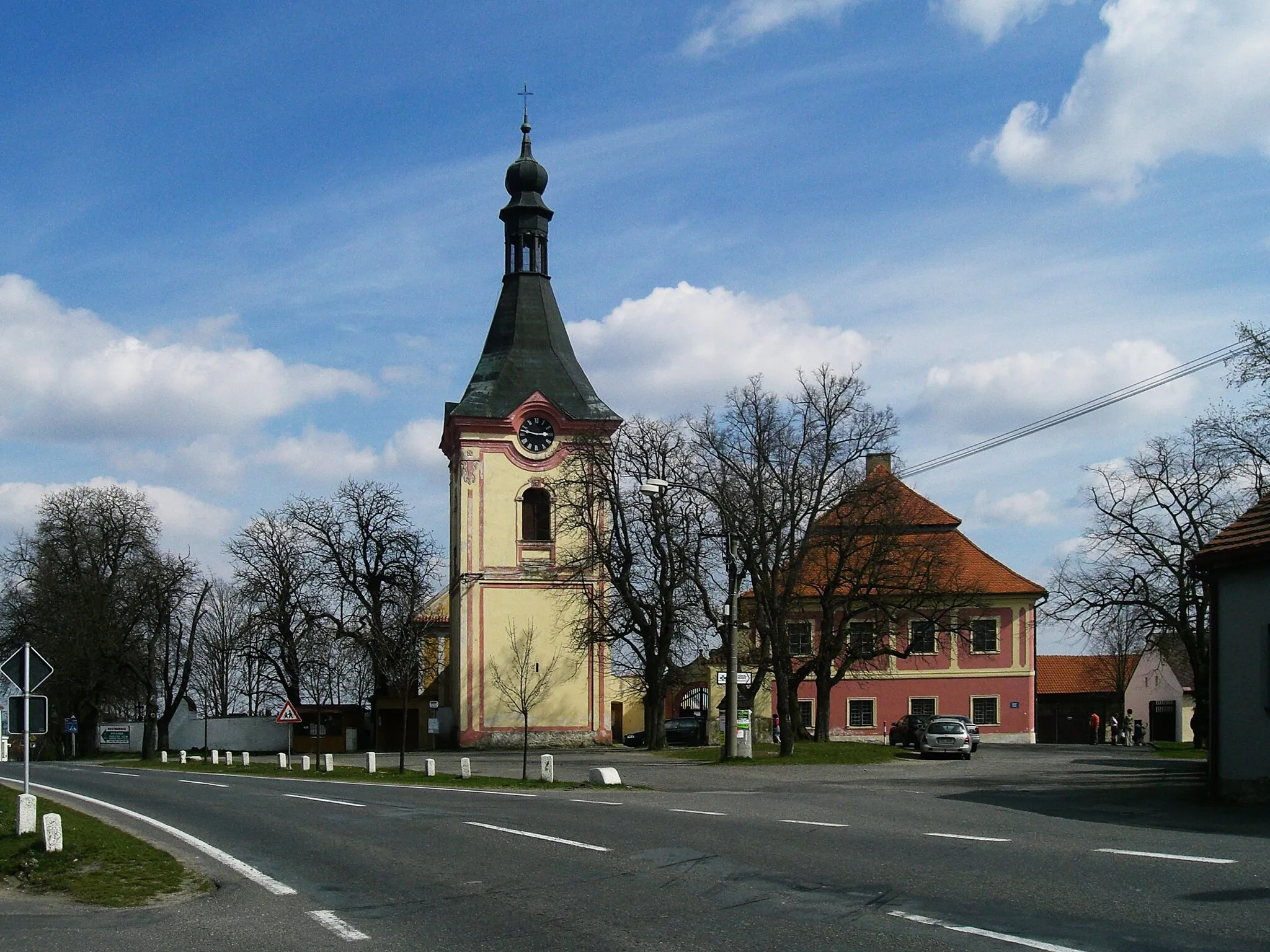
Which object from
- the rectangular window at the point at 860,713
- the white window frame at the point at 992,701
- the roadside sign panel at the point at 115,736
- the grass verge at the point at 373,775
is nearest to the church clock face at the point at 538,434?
the grass verge at the point at 373,775

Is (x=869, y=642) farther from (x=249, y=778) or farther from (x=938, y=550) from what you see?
(x=249, y=778)

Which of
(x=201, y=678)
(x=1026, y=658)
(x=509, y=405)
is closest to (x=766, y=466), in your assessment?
(x=509, y=405)

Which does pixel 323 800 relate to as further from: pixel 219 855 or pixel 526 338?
pixel 526 338

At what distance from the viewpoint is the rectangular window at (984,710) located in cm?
5831

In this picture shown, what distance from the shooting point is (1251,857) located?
11469mm

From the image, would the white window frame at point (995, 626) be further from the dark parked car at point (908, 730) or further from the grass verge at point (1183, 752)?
the grass verge at point (1183, 752)

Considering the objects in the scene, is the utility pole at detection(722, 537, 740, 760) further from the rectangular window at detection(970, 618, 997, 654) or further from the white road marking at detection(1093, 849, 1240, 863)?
the rectangular window at detection(970, 618, 997, 654)

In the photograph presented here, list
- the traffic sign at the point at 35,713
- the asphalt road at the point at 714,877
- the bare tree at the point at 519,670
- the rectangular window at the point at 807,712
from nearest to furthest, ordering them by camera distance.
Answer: the asphalt road at the point at 714,877
the traffic sign at the point at 35,713
the bare tree at the point at 519,670
the rectangular window at the point at 807,712

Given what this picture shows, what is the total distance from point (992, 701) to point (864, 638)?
16342 millimetres

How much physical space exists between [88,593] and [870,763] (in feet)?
123

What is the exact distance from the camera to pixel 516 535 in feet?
177

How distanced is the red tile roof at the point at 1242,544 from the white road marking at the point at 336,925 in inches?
589

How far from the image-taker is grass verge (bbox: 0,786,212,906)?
11.7 m

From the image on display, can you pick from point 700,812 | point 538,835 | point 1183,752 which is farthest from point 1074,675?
point 538,835
